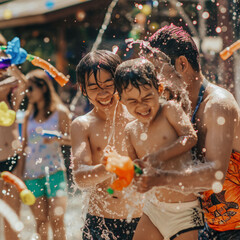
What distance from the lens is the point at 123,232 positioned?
9.16 feet

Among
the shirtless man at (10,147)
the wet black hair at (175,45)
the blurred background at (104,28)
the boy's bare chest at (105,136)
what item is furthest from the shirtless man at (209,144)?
the blurred background at (104,28)

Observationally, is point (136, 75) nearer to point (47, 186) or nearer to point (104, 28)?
point (47, 186)

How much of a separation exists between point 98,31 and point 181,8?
6.94 ft

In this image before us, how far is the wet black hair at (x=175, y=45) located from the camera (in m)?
2.46

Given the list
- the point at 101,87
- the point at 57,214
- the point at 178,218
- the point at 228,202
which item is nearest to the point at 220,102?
the point at 228,202

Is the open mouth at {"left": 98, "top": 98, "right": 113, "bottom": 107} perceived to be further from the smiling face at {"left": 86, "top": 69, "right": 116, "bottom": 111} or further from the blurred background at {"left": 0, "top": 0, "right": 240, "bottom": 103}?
the blurred background at {"left": 0, "top": 0, "right": 240, "bottom": 103}

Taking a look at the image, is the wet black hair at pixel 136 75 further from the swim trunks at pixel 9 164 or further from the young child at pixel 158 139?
the swim trunks at pixel 9 164

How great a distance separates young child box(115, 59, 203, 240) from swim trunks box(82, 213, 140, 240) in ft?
1.15

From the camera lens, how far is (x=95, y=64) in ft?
8.66

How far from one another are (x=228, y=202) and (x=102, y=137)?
963mm

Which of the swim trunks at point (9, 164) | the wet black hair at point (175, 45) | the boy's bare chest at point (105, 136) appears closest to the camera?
the wet black hair at point (175, 45)

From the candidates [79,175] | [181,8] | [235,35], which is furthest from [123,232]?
[181,8]

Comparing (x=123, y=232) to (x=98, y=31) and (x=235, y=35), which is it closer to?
(x=235, y=35)

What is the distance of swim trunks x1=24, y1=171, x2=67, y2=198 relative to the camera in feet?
13.1
